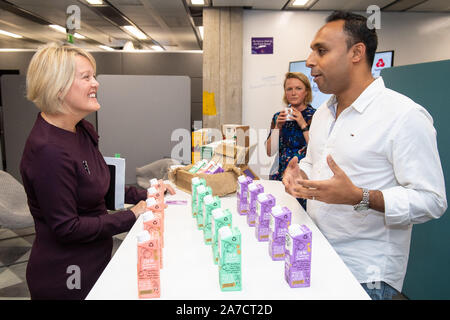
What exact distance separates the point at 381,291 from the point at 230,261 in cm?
66

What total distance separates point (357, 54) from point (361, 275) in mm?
957

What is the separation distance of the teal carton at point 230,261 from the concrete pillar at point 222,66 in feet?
13.0

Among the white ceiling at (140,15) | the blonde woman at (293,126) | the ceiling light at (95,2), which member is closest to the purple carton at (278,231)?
the blonde woman at (293,126)

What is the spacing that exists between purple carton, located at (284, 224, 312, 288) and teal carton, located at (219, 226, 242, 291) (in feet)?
0.55

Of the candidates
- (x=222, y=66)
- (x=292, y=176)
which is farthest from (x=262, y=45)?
(x=292, y=176)

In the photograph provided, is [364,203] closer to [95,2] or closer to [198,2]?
[198,2]

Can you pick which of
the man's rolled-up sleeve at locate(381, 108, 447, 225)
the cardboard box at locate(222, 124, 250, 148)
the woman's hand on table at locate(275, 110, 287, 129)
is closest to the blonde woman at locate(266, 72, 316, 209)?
the woman's hand on table at locate(275, 110, 287, 129)

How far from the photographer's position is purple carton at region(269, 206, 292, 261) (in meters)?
1.24

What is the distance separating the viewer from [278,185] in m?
2.41

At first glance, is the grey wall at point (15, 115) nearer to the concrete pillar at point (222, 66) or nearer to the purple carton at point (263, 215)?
the concrete pillar at point (222, 66)

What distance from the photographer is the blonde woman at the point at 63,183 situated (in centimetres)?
127

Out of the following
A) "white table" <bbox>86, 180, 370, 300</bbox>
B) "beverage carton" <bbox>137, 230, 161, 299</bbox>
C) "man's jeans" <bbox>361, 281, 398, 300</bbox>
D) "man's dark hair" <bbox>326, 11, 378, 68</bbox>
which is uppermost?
"man's dark hair" <bbox>326, 11, 378, 68</bbox>

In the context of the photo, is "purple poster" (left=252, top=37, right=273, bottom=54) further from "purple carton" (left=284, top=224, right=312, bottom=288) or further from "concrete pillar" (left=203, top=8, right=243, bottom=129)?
"purple carton" (left=284, top=224, right=312, bottom=288)

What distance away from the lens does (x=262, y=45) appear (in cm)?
488
